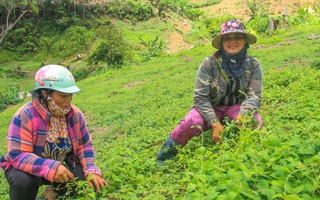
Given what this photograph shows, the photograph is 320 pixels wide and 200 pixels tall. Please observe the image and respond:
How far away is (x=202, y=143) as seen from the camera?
3.03 metres

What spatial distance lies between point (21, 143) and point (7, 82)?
15.7 meters

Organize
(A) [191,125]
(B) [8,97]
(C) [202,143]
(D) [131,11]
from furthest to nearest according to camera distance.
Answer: (D) [131,11] → (B) [8,97] → (A) [191,125] → (C) [202,143]

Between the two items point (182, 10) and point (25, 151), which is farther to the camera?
point (182, 10)

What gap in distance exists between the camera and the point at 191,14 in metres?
29.3

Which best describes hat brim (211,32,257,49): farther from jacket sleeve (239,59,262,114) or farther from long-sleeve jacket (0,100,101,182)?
long-sleeve jacket (0,100,101,182)

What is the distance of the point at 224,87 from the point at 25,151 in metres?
1.91

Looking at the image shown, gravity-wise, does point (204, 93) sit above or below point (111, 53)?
above

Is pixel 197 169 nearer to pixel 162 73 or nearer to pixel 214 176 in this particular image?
pixel 214 176

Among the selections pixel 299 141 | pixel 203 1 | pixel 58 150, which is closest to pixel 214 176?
pixel 299 141

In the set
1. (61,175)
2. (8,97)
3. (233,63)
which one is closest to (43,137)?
(61,175)

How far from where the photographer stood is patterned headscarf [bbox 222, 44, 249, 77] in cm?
330

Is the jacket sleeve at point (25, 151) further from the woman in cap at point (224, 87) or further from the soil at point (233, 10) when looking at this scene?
the soil at point (233, 10)

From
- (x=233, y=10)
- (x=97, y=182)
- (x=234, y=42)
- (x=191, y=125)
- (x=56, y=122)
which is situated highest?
(x=234, y=42)

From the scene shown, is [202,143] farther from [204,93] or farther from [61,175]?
[61,175]
